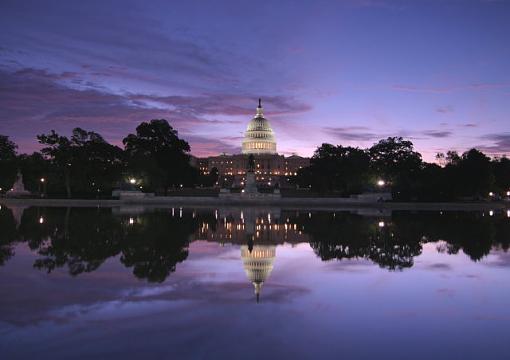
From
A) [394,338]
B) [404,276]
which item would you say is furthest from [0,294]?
[404,276]

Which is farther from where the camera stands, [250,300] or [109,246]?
[109,246]

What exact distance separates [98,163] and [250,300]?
192ft

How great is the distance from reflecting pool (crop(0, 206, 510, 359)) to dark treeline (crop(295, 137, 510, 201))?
159 ft

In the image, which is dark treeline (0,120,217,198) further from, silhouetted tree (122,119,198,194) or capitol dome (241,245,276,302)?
capitol dome (241,245,276,302)

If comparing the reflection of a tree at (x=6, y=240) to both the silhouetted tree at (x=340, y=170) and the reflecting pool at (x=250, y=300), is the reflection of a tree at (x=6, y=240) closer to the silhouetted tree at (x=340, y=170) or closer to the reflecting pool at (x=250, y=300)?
the reflecting pool at (x=250, y=300)

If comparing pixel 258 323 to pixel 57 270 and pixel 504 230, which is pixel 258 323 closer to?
pixel 57 270

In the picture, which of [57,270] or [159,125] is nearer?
[57,270]

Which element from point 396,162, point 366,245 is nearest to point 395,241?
point 366,245

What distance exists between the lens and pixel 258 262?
16109 mm

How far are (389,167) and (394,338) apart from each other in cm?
7074

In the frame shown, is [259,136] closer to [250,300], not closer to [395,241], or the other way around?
[395,241]

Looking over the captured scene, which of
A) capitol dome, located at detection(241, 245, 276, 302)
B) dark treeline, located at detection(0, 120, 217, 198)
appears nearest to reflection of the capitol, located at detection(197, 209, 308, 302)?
capitol dome, located at detection(241, 245, 276, 302)

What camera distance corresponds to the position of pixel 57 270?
531 inches

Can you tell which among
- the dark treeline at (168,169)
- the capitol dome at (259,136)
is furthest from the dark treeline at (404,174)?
the capitol dome at (259,136)
